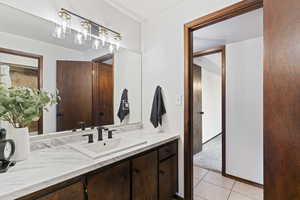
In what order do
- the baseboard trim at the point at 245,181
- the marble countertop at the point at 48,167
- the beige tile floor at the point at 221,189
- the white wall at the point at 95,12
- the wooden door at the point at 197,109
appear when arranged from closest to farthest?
1. the marble countertop at the point at 48,167
2. the white wall at the point at 95,12
3. the beige tile floor at the point at 221,189
4. the baseboard trim at the point at 245,181
5. the wooden door at the point at 197,109

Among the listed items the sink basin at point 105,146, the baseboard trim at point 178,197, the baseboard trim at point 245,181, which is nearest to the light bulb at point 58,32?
the sink basin at point 105,146

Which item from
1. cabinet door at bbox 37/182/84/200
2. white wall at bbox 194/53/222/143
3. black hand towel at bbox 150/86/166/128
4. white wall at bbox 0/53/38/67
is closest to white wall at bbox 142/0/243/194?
black hand towel at bbox 150/86/166/128

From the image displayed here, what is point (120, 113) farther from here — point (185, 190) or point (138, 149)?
point (185, 190)

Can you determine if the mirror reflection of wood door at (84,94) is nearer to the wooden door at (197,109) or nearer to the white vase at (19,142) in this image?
the white vase at (19,142)

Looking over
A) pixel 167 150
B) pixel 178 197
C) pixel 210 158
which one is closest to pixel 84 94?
pixel 167 150

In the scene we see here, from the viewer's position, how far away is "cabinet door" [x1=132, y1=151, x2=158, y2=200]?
137 cm

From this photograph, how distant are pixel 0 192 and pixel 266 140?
1398 mm

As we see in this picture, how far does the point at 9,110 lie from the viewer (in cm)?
103

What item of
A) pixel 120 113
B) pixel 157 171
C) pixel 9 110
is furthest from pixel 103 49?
pixel 157 171

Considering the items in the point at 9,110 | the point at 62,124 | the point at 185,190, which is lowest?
the point at 185,190

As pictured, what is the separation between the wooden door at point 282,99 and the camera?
805 millimetres

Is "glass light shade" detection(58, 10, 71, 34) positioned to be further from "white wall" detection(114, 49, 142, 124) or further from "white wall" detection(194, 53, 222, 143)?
"white wall" detection(194, 53, 222, 143)

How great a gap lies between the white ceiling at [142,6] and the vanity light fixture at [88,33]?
0.34 m

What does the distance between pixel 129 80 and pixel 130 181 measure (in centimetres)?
131
